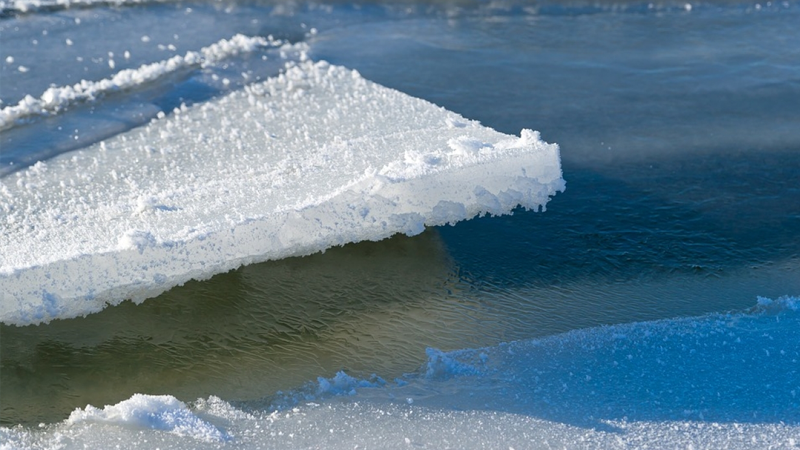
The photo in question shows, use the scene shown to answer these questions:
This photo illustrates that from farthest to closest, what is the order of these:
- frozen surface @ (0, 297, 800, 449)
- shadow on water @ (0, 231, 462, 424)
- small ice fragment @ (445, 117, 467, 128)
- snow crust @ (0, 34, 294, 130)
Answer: snow crust @ (0, 34, 294, 130)
small ice fragment @ (445, 117, 467, 128)
shadow on water @ (0, 231, 462, 424)
frozen surface @ (0, 297, 800, 449)

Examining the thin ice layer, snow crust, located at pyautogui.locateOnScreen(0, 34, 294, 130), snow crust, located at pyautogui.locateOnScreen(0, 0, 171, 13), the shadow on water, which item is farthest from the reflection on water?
snow crust, located at pyautogui.locateOnScreen(0, 0, 171, 13)

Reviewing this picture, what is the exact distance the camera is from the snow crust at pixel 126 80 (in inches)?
144

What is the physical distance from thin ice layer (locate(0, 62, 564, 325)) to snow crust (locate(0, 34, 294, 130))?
481mm

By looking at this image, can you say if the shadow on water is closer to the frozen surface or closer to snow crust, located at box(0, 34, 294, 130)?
the frozen surface

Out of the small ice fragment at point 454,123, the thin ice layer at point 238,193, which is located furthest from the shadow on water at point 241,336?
the small ice fragment at point 454,123

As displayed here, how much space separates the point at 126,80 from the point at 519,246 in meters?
2.04

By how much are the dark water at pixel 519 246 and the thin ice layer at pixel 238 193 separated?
0.15 metres

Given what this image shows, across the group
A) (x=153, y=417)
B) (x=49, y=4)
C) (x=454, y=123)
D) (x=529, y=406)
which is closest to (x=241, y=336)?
(x=153, y=417)

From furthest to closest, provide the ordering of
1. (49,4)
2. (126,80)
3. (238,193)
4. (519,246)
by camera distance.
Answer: (49,4) → (126,80) → (519,246) → (238,193)

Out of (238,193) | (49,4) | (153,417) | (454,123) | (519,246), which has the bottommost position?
(153,417)

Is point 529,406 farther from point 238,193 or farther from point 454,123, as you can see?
point 454,123

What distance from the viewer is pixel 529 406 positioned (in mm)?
2250

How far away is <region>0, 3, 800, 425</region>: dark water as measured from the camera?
2.44 meters

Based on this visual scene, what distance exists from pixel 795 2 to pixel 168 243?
14.5 ft
